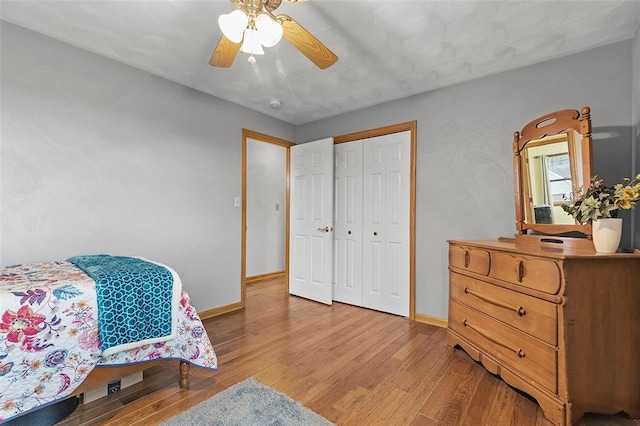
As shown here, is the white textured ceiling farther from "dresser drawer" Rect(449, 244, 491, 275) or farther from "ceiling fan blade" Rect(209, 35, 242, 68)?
"dresser drawer" Rect(449, 244, 491, 275)

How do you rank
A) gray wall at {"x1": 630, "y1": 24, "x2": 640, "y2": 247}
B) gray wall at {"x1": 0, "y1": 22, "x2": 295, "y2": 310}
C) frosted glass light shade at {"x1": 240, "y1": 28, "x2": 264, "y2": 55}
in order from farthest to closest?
gray wall at {"x1": 0, "y1": 22, "x2": 295, "y2": 310}, gray wall at {"x1": 630, "y1": 24, "x2": 640, "y2": 247}, frosted glass light shade at {"x1": 240, "y1": 28, "x2": 264, "y2": 55}

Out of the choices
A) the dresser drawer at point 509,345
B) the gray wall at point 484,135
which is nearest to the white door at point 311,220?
the gray wall at point 484,135

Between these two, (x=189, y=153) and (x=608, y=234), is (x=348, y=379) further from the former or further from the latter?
(x=189, y=153)

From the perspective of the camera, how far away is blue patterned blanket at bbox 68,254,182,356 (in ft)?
5.10

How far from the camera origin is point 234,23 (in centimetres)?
134

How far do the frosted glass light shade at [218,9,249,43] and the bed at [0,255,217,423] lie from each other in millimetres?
1403

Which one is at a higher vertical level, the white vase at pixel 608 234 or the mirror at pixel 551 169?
the mirror at pixel 551 169

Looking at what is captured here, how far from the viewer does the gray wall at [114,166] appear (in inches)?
81.0

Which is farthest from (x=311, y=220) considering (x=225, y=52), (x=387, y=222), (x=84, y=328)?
(x=84, y=328)

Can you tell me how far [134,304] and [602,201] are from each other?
2708 millimetres

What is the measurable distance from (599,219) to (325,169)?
8.51 feet

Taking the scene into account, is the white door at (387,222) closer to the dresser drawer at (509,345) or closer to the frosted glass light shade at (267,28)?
the dresser drawer at (509,345)

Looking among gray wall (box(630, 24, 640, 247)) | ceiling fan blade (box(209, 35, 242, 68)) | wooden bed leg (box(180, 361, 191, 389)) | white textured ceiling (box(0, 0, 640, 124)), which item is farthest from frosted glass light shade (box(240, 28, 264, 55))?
gray wall (box(630, 24, 640, 247))

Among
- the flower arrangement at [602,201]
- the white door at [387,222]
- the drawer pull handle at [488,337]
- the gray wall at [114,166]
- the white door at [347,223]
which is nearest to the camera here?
the flower arrangement at [602,201]
